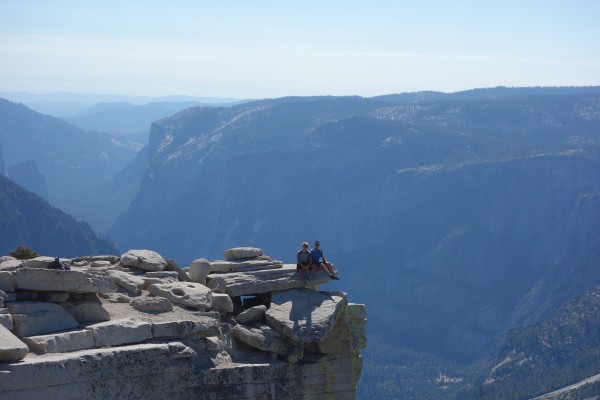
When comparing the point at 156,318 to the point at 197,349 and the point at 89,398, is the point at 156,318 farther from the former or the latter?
the point at 89,398

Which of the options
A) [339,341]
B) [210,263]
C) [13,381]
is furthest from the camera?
[210,263]

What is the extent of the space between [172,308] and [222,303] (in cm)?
213

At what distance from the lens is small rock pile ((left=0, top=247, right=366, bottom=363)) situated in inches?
1006

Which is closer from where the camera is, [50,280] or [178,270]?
[50,280]

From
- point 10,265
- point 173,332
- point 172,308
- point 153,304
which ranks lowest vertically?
point 173,332

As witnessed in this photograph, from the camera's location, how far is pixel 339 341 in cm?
3119

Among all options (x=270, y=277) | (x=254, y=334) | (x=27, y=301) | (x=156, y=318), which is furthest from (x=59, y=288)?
(x=270, y=277)

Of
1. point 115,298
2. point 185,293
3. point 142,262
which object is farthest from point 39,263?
point 142,262

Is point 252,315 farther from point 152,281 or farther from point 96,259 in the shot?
point 96,259

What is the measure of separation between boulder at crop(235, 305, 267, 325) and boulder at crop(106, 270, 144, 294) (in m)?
3.42

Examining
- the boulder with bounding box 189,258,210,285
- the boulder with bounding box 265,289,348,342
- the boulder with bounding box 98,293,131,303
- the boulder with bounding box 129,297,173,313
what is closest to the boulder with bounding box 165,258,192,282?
the boulder with bounding box 189,258,210,285

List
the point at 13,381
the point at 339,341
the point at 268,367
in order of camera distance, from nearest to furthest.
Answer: the point at 13,381 → the point at 268,367 → the point at 339,341

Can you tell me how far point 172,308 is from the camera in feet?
94.7

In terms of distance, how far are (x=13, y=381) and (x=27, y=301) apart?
4.13 m
